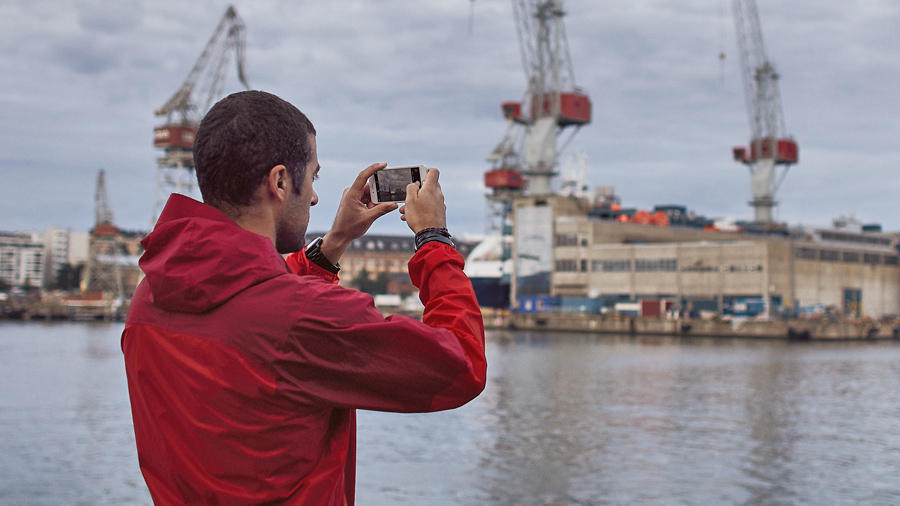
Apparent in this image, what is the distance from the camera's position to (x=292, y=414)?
6.31 ft

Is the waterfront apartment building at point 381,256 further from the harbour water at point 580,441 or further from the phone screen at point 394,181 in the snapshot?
the phone screen at point 394,181

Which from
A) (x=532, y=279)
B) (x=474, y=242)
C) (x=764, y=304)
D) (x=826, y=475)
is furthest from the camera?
(x=474, y=242)

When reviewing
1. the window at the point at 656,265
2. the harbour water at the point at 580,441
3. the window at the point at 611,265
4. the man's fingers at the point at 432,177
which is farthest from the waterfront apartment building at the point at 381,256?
the man's fingers at the point at 432,177

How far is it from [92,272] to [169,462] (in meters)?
137

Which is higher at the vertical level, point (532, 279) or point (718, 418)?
point (532, 279)

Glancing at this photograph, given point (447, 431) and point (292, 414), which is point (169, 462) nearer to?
point (292, 414)

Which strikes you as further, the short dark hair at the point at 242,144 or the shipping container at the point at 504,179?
the shipping container at the point at 504,179

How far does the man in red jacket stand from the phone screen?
0.91 feet

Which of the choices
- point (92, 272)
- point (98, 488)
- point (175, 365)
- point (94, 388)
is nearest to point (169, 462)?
point (175, 365)

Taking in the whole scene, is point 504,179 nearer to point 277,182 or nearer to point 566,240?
point 566,240

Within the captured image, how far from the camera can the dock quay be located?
75.8 meters

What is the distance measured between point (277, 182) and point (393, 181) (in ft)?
1.21

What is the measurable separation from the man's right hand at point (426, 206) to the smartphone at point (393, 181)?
0.03m

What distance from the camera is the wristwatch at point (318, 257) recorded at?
2.70 metres
